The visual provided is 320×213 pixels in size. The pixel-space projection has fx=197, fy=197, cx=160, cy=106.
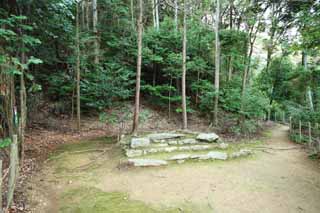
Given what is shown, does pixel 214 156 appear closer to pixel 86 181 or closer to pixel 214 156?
pixel 214 156

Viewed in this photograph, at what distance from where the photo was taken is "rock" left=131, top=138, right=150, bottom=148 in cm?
671

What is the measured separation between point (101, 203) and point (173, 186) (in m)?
1.61

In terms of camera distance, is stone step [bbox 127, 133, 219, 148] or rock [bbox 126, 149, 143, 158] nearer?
rock [bbox 126, 149, 143, 158]

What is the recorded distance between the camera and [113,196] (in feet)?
13.3

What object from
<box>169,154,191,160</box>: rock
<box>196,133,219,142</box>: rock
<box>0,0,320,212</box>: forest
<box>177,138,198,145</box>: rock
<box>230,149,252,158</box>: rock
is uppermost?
<box>0,0,320,212</box>: forest

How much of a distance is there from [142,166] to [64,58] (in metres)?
9.21

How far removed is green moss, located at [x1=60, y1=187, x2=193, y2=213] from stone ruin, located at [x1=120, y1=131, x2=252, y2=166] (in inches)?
61.8

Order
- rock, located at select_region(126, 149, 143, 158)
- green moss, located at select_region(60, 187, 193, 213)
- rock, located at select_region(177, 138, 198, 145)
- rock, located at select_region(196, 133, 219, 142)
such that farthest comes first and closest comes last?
1. rock, located at select_region(196, 133, 219, 142)
2. rock, located at select_region(177, 138, 198, 145)
3. rock, located at select_region(126, 149, 143, 158)
4. green moss, located at select_region(60, 187, 193, 213)

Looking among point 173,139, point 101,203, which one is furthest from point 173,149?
point 101,203

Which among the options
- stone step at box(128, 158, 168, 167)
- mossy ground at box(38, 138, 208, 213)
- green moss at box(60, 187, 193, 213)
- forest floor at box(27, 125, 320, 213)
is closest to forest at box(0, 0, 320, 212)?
mossy ground at box(38, 138, 208, 213)

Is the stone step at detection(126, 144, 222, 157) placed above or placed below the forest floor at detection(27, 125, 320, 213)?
above

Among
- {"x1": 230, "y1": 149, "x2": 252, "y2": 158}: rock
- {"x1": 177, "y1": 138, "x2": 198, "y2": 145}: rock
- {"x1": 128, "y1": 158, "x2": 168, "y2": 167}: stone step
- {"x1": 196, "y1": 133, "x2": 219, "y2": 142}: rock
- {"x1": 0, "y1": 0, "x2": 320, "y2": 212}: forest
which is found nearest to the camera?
{"x1": 128, "y1": 158, "x2": 168, "y2": 167}: stone step

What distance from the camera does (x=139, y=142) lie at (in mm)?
6840

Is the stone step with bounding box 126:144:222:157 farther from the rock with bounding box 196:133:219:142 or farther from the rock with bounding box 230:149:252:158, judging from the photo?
the rock with bounding box 230:149:252:158
